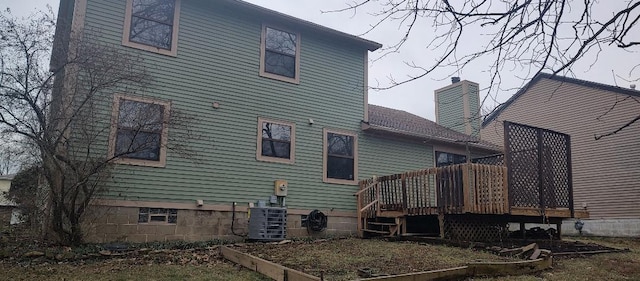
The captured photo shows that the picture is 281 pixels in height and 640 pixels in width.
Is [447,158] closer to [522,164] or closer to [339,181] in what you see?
[339,181]

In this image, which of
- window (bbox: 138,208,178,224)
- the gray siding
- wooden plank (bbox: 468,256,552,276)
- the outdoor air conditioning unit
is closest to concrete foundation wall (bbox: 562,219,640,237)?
the gray siding

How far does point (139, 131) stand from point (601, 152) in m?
15.2

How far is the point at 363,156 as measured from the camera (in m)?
12.5

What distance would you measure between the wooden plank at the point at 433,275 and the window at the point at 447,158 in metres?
8.70

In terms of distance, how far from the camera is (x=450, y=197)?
30.5 feet

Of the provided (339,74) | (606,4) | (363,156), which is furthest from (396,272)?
(339,74)

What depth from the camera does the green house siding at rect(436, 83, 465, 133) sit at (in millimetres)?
17622

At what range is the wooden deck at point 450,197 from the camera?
350 inches

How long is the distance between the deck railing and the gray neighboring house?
6.44 metres

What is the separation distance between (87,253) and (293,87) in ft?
A: 20.5

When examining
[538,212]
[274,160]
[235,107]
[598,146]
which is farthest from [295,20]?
[598,146]

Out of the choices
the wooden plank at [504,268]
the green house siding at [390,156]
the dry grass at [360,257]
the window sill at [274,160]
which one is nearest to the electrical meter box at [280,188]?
the window sill at [274,160]

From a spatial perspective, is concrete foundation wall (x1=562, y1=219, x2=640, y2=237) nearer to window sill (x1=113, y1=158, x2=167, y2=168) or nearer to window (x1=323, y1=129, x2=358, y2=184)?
window (x1=323, y1=129, x2=358, y2=184)

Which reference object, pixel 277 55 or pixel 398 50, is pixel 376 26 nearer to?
pixel 398 50
